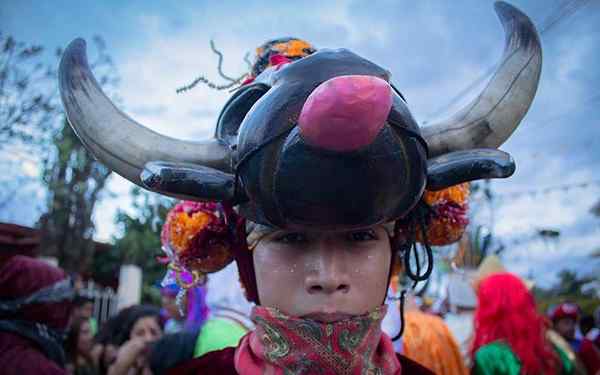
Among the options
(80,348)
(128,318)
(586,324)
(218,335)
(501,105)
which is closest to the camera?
(501,105)

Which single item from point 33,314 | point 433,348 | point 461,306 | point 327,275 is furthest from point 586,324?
point 33,314

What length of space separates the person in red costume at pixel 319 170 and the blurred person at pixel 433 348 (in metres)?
1.22

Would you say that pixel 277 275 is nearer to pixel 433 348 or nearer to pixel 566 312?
pixel 433 348

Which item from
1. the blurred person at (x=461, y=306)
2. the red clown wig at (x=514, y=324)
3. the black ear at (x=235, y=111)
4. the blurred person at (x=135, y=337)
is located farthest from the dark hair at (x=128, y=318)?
the blurred person at (x=461, y=306)

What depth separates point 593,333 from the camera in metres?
6.40

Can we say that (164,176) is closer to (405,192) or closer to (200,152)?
(200,152)

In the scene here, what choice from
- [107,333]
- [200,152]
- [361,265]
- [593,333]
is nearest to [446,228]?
[361,265]

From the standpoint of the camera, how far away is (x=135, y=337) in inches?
128

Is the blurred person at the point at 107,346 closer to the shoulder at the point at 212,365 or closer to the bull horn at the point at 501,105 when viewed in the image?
the shoulder at the point at 212,365

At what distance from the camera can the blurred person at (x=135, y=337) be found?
2910 mm

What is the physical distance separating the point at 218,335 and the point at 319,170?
6.30 feet

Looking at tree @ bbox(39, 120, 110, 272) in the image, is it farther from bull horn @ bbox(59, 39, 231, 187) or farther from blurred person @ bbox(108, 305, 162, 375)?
bull horn @ bbox(59, 39, 231, 187)

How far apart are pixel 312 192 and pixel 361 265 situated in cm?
41

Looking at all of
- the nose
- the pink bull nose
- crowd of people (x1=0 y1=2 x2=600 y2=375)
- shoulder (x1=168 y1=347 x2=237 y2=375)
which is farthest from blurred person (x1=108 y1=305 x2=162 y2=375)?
the pink bull nose
